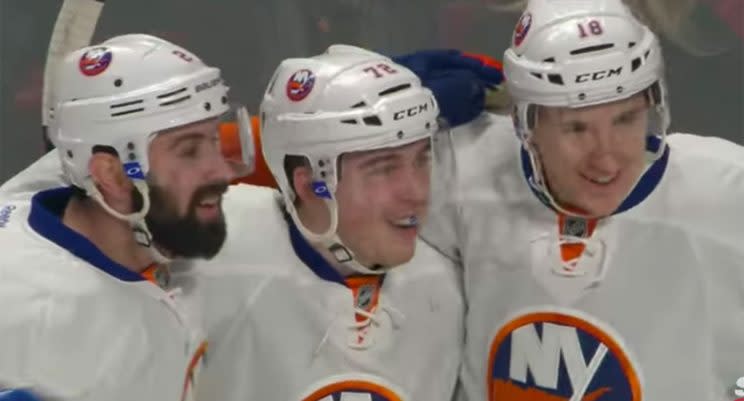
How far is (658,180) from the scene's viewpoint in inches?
71.5

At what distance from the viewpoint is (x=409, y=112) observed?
1718mm

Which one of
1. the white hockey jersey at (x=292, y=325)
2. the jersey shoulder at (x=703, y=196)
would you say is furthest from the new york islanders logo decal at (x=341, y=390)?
the jersey shoulder at (x=703, y=196)

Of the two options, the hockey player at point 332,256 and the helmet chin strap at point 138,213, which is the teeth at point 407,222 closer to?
the hockey player at point 332,256

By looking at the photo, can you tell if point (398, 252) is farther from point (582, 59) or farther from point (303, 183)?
point (582, 59)

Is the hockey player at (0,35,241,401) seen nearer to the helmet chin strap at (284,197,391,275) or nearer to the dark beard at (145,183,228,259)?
the dark beard at (145,183,228,259)

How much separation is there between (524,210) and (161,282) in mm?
567

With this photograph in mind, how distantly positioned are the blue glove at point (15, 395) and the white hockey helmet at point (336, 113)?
0.48 m

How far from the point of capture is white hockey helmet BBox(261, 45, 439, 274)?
170cm

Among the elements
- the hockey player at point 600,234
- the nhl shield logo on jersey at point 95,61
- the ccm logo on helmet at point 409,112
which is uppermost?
the nhl shield logo on jersey at point 95,61

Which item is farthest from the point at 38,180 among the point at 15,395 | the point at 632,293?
the point at 632,293

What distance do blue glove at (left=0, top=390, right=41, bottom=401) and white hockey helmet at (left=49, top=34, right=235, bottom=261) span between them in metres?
0.30

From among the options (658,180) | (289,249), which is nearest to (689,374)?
(658,180)

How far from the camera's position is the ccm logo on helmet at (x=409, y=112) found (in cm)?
171

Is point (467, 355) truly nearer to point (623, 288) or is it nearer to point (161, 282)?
point (623, 288)
